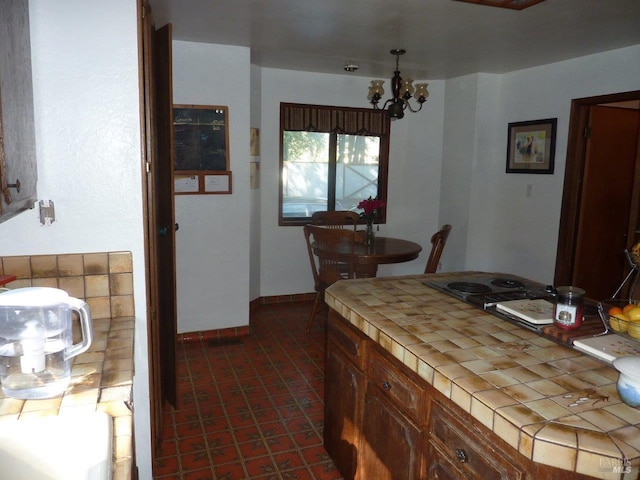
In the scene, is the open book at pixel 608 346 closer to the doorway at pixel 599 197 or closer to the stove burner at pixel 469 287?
the stove burner at pixel 469 287

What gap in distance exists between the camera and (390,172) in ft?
16.9

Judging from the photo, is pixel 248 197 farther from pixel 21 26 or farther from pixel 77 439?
pixel 77 439

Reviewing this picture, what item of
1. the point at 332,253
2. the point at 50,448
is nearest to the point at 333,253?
the point at 332,253

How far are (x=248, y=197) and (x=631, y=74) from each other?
2972 mm

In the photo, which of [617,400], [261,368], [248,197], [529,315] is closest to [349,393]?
[529,315]

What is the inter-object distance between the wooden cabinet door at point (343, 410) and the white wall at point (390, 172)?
2.75 m

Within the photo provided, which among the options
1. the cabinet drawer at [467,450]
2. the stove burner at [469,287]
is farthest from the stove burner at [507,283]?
the cabinet drawer at [467,450]

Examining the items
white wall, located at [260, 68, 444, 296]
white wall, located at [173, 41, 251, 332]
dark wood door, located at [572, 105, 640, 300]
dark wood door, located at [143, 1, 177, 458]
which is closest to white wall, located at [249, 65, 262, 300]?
white wall, located at [260, 68, 444, 296]

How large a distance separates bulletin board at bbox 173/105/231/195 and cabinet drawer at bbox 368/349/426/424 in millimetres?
2449

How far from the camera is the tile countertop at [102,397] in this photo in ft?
3.52

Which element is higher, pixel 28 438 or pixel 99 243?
pixel 99 243

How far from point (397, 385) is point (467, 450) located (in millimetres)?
359

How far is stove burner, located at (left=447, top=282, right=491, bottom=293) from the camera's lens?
195 cm

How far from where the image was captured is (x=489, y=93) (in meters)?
4.55
